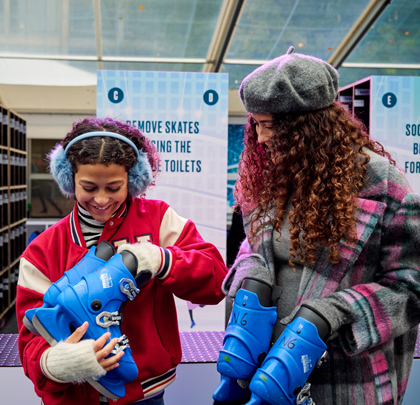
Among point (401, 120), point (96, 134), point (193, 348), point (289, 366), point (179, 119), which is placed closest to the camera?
point (289, 366)

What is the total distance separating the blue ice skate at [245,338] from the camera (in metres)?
0.99

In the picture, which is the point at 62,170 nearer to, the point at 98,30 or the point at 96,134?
the point at 96,134

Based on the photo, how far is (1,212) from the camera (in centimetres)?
497

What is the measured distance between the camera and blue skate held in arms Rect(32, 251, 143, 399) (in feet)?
3.36

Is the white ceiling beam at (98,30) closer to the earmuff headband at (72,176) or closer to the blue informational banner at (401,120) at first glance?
the blue informational banner at (401,120)

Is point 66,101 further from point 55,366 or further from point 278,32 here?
point 55,366

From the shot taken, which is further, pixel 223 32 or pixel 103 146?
pixel 223 32

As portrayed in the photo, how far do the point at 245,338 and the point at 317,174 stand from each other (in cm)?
40

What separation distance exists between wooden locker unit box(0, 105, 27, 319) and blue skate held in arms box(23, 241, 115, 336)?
4.21m

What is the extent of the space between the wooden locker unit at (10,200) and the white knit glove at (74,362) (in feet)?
14.0

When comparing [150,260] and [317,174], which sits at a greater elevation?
[317,174]

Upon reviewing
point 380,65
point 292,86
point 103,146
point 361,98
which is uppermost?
point 380,65

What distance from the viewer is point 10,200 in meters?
5.32

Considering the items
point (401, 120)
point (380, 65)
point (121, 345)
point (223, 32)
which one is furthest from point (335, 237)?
point (380, 65)
